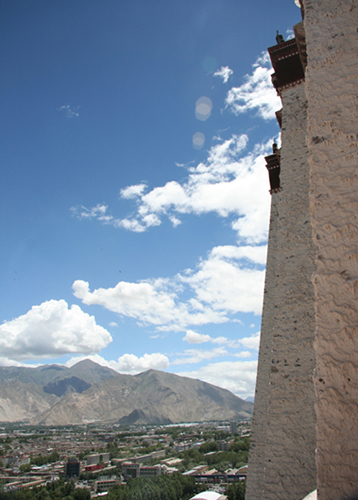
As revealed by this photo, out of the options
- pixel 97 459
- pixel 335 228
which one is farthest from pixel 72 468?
pixel 335 228

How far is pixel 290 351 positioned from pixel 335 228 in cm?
397

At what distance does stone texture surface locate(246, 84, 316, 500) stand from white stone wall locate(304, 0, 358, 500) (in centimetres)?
365

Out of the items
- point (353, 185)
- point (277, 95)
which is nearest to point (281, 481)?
point (353, 185)

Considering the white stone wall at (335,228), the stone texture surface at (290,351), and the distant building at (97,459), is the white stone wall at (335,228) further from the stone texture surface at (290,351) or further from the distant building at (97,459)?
the distant building at (97,459)

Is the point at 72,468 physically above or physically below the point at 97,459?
above

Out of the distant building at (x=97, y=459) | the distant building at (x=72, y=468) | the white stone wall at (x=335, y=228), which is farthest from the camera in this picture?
the distant building at (x=97, y=459)

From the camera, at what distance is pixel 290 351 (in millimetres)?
5617

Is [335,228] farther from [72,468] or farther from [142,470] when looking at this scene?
[72,468]

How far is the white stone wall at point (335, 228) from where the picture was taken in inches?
73.0

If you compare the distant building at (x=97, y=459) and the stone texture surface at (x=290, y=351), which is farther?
the distant building at (x=97, y=459)

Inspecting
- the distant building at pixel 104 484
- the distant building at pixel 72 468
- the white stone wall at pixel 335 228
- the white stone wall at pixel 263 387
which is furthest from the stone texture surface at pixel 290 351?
the distant building at pixel 72 468

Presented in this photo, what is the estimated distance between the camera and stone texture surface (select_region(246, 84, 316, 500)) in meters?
4.90

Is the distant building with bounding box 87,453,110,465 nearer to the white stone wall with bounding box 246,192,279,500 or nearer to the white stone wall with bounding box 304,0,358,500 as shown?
the white stone wall with bounding box 246,192,279,500

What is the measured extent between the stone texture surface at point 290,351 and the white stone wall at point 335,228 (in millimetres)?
3654
